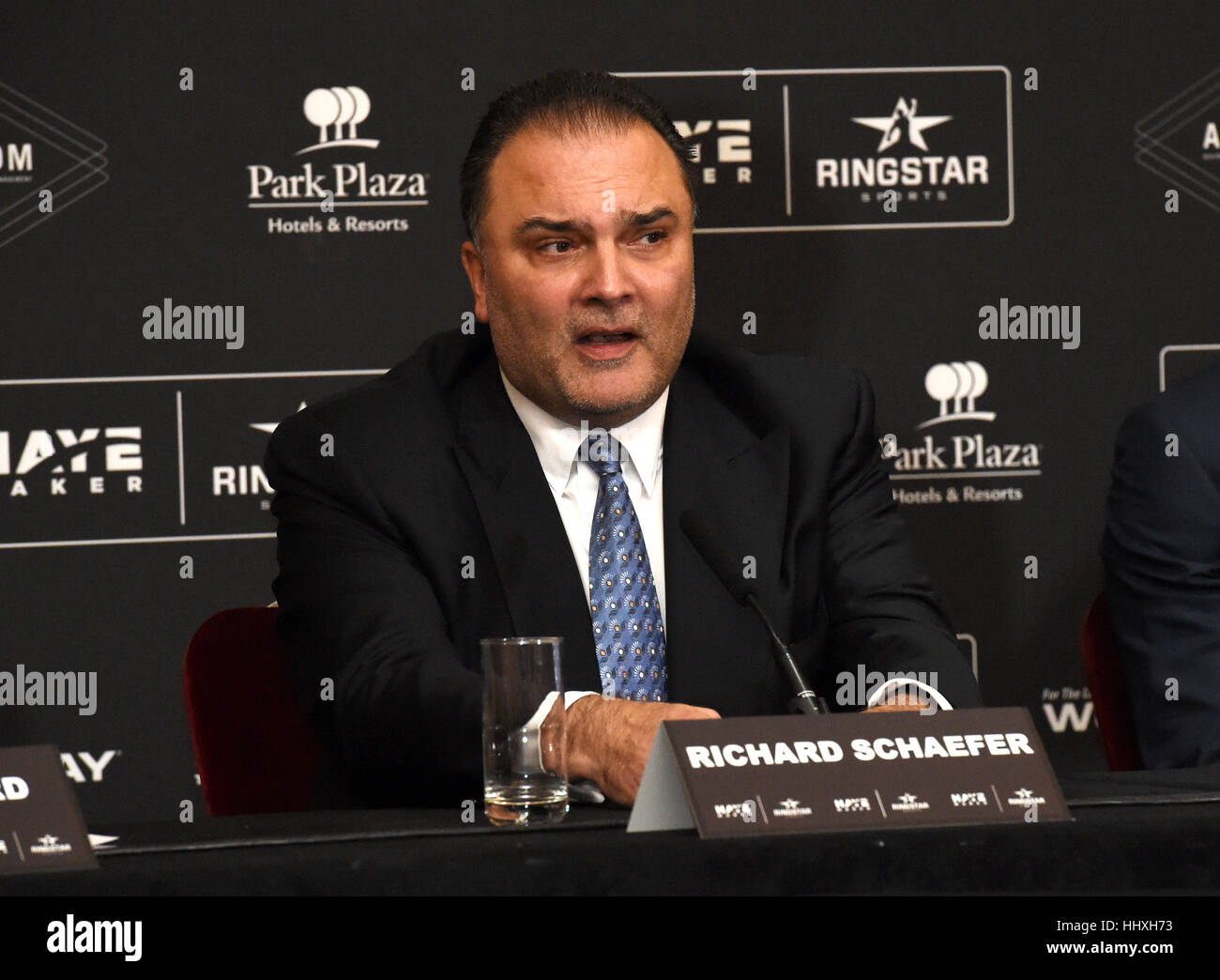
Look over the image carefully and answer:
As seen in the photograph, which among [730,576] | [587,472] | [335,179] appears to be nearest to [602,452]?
[587,472]

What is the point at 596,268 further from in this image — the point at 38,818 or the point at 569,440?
the point at 38,818

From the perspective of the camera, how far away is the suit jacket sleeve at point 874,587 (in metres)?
2.27

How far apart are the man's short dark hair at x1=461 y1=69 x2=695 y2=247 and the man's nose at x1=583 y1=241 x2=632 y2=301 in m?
0.19

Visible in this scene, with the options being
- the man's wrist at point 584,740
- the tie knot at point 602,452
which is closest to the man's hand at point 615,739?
the man's wrist at point 584,740

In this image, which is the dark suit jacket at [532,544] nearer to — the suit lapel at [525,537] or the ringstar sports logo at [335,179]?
the suit lapel at [525,537]

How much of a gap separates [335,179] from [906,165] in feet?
3.91

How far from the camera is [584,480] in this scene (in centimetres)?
246

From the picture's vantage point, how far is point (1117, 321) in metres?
3.42

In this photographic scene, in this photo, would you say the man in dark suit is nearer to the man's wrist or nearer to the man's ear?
the man's ear

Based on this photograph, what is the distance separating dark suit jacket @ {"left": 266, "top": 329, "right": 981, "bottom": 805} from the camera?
2.25m

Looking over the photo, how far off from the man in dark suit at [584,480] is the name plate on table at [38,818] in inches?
26.4

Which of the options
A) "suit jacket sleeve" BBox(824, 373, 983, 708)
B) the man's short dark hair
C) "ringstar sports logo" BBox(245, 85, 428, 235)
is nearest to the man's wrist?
"suit jacket sleeve" BBox(824, 373, 983, 708)

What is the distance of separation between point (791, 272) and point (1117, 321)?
0.72 metres
